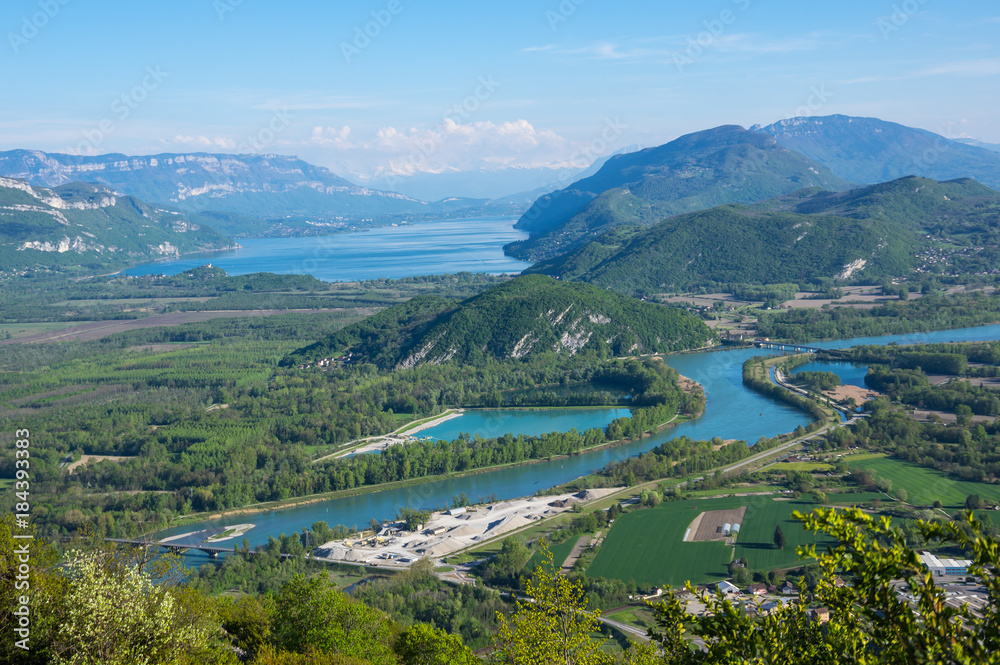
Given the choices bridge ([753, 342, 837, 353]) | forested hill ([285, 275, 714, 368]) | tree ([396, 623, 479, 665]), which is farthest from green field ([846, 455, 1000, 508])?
forested hill ([285, 275, 714, 368])

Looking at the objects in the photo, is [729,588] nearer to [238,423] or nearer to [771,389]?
[771,389]

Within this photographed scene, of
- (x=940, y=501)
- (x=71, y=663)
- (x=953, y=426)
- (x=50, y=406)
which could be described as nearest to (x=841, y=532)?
(x=71, y=663)

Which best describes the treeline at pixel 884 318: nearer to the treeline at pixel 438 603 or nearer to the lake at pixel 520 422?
the lake at pixel 520 422

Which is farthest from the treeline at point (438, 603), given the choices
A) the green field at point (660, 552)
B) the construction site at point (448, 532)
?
the green field at point (660, 552)

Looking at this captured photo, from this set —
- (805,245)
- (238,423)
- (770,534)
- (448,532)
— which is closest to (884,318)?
(805,245)

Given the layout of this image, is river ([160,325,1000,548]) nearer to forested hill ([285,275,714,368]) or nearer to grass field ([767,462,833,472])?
grass field ([767,462,833,472])

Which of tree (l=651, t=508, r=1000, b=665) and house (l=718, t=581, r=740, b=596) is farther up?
tree (l=651, t=508, r=1000, b=665)
